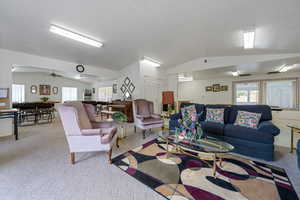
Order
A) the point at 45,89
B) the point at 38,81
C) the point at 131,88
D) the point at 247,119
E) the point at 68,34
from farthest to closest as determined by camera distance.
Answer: the point at 45,89 < the point at 38,81 < the point at 131,88 < the point at 68,34 < the point at 247,119

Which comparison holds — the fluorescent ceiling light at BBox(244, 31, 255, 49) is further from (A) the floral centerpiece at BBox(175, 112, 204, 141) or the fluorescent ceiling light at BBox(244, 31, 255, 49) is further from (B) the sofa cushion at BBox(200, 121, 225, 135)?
(A) the floral centerpiece at BBox(175, 112, 204, 141)

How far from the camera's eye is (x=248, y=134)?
98.0 inches

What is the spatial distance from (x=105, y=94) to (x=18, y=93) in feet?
15.9

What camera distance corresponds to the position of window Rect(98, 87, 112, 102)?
9.12m

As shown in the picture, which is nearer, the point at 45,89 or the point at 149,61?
the point at 149,61

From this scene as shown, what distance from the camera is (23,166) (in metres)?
2.09

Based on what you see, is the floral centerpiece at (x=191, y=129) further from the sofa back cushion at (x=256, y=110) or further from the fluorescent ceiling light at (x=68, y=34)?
the fluorescent ceiling light at (x=68, y=34)

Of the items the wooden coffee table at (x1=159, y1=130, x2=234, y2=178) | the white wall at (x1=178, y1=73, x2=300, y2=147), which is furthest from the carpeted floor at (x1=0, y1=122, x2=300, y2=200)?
the white wall at (x1=178, y1=73, x2=300, y2=147)

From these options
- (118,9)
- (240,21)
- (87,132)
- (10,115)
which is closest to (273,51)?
(240,21)

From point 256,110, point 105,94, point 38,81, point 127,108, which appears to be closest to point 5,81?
point 127,108

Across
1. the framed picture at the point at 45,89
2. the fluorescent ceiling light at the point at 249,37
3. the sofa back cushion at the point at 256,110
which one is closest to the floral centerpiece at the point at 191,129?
the sofa back cushion at the point at 256,110

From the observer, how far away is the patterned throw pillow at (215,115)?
10.6 ft

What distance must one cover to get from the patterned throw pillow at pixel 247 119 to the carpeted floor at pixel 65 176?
0.71 meters

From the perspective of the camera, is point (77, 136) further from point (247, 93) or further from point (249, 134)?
point (247, 93)
